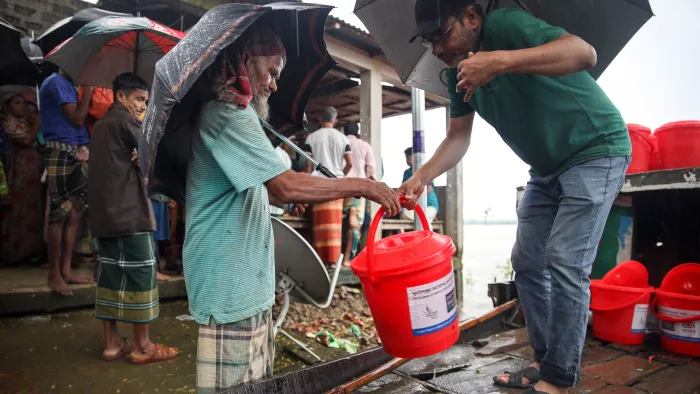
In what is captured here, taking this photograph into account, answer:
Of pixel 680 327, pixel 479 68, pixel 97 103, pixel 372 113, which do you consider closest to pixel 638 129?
pixel 680 327

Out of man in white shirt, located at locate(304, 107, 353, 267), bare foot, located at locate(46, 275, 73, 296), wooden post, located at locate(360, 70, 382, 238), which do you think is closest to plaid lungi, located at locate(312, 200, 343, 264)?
man in white shirt, located at locate(304, 107, 353, 267)

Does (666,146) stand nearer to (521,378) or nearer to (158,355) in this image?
(521,378)

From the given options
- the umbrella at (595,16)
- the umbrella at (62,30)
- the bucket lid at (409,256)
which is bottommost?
the bucket lid at (409,256)

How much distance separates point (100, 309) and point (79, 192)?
1.59 m

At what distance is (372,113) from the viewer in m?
7.79

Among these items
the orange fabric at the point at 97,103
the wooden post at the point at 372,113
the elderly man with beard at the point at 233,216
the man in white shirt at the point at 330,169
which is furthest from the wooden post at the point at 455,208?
the elderly man with beard at the point at 233,216

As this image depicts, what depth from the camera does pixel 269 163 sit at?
1.69m

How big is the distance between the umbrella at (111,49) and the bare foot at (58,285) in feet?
6.17

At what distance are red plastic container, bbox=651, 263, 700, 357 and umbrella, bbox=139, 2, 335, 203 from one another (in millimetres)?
2757

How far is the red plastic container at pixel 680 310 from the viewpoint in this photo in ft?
9.60

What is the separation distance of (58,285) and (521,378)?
4163 mm

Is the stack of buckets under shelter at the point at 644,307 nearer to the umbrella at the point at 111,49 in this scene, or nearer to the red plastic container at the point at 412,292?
the red plastic container at the point at 412,292

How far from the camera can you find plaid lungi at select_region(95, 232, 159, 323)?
3346 mm

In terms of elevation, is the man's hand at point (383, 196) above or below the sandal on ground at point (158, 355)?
above
